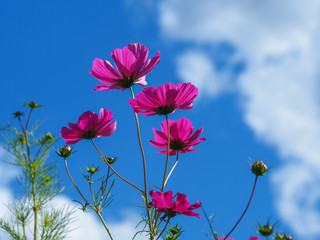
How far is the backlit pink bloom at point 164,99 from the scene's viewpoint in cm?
77

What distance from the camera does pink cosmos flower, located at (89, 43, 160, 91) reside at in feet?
2.61

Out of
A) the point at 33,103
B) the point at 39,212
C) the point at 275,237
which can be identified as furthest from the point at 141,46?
the point at 39,212

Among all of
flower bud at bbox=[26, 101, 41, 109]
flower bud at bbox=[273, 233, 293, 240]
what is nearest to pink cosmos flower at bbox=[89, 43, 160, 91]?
flower bud at bbox=[273, 233, 293, 240]

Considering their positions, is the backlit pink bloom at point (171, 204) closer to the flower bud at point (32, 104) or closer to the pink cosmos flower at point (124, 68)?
the pink cosmos flower at point (124, 68)

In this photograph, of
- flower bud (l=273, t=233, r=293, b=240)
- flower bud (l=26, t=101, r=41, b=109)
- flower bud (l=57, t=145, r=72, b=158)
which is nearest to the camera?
flower bud (l=273, t=233, r=293, b=240)

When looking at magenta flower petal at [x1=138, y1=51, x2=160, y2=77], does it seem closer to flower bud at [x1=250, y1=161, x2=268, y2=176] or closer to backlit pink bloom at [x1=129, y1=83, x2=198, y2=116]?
backlit pink bloom at [x1=129, y1=83, x2=198, y2=116]

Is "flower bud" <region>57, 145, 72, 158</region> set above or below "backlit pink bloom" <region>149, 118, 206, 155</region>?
below

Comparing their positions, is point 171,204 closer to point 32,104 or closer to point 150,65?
point 150,65

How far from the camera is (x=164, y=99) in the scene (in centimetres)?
78

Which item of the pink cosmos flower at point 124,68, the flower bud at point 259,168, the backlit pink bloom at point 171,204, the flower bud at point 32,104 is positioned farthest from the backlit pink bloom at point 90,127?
the flower bud at point 32,104

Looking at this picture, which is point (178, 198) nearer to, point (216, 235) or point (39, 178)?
Result: point (216, 235)

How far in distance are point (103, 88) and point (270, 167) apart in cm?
42

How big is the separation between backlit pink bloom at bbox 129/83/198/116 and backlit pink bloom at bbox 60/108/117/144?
0.11 metres

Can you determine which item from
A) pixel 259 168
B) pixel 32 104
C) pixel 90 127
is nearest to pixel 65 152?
pixel 90 127
